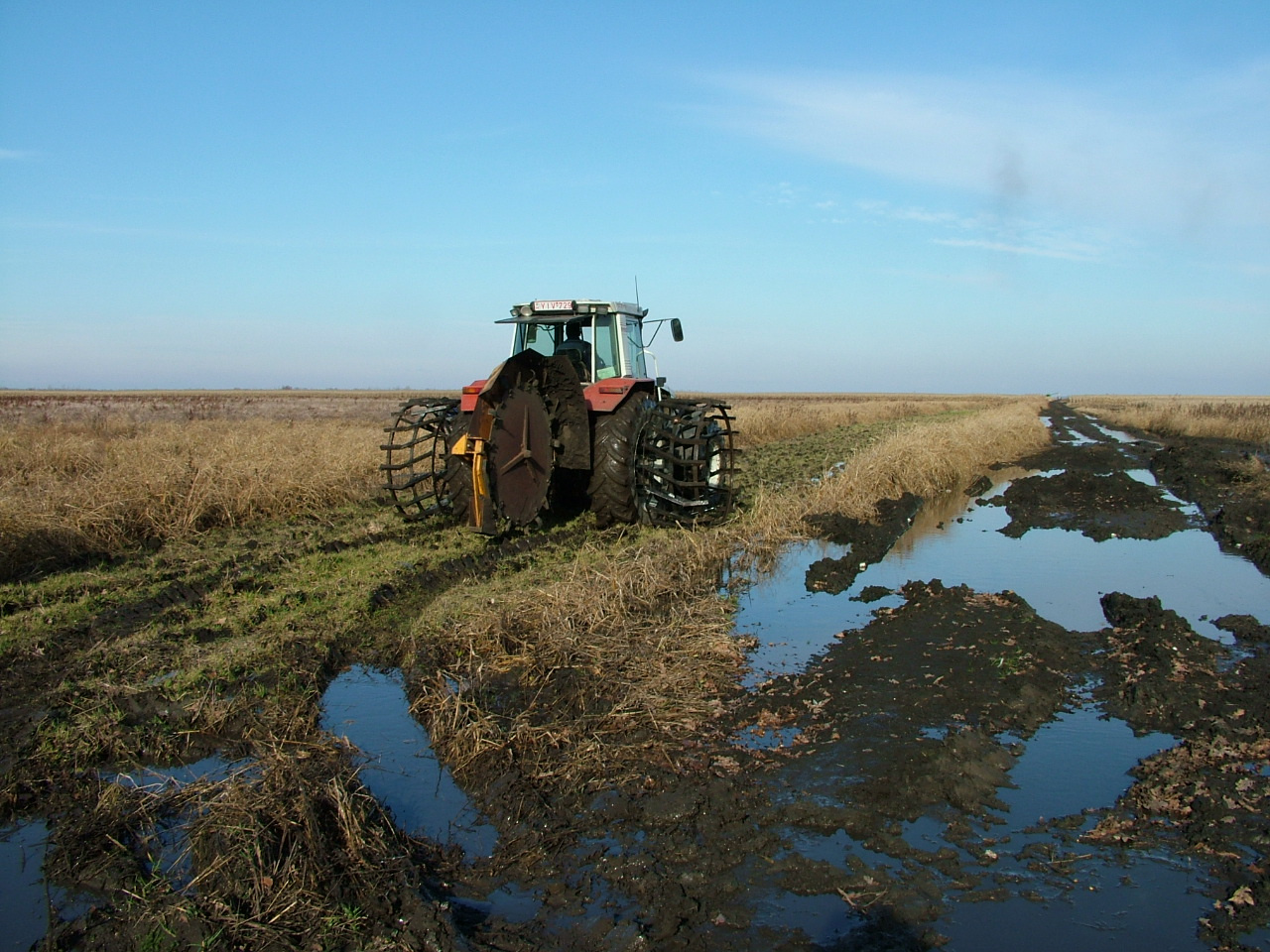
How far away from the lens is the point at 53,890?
Result: 3.19m

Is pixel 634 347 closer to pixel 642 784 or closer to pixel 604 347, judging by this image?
pixel 604 347

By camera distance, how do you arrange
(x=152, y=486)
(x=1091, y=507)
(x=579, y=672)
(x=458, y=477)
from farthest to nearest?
1. (x=1091, y=507)
2. (x=458, y=477)
3. (x=152, y=486)
4. (x=579, y=672)

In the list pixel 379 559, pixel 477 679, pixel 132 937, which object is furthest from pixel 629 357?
pixel 132 937

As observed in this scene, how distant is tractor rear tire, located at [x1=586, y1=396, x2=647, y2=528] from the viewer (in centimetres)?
903

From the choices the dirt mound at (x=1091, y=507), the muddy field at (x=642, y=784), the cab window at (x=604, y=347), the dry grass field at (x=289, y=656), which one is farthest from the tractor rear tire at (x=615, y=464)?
the dirt mound at (x=1091, y=507)

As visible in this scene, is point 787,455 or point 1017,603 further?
point 787,455

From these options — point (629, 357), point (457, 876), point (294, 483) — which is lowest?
point (457, 876)

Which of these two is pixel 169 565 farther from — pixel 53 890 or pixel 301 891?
pixel 301 891

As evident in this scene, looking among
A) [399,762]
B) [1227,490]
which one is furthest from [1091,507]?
[399,762]

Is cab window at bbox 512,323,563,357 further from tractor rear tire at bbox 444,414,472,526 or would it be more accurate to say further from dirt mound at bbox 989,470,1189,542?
dirt mound at bbox 989,470,1189,542

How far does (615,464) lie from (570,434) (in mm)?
543

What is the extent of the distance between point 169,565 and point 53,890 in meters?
5.33

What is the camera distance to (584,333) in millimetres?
10438

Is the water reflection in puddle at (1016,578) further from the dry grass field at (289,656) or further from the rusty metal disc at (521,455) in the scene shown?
the rusty metal disc at (521,455)
